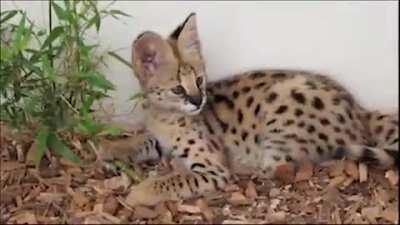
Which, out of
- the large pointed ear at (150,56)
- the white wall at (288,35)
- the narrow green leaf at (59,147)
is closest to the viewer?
the narrow green leaf at (59,147)

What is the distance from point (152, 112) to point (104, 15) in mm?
316

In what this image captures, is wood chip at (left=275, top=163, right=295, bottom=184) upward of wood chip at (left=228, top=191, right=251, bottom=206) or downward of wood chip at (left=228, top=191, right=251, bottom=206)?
upward

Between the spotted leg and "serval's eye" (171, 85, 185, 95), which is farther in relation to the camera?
"serval's eye" (171, 85, 185, 95)

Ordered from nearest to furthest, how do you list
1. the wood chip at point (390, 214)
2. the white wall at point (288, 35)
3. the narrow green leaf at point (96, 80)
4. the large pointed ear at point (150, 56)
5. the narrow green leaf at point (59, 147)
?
the wood chip at point (390, 214), the narrow green leaf at point (59, 147), the narrow green leaf at point (96, 80), the large pointed ear at point (150, 56), the white wall at point (288, 35)

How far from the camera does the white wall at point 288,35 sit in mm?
2820

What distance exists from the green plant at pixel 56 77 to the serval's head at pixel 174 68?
0.11m

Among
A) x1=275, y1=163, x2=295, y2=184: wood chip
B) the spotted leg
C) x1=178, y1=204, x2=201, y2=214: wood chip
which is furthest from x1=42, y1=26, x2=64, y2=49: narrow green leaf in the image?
x1=275, y1=163, x2=295, y2=184: wood chip

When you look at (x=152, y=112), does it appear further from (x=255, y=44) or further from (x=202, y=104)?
(x=255, y=44)

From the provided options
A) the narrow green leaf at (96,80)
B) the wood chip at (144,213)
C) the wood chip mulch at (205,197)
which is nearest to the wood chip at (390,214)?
the wood chip mulch at (205,197)

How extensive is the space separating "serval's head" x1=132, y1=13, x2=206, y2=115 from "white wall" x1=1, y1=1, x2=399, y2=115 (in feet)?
0.44

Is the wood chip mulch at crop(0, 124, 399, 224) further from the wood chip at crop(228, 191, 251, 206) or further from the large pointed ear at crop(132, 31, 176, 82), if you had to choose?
the large pointed ear at crop(132, 31, 176, 82)

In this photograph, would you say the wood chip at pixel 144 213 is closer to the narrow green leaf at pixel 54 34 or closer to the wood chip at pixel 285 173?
the wood chip at pixel 285 173

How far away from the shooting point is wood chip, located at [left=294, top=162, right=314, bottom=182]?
2.64 meters

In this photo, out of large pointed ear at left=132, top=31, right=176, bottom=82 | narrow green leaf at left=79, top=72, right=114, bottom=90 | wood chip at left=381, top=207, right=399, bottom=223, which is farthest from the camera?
large pointed ear at left=132, top=31, right=176, bottom=82
